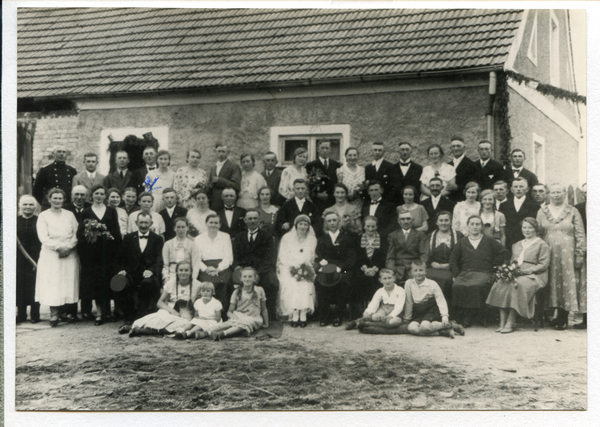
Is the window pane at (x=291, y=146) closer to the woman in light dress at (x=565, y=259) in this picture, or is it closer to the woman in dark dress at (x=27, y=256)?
the woman in light dress at (x=565, y=259)

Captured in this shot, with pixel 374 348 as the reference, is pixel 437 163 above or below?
above

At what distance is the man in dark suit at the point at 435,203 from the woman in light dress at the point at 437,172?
4 centimetres

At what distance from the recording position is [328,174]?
6387mm

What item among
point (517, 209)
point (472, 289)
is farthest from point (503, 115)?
point (472, 289)

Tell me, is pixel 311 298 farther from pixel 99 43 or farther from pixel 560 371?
pixel 99 43

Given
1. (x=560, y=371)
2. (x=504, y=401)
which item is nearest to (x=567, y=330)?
(x=560, y=371)

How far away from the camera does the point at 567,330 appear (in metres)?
6.04

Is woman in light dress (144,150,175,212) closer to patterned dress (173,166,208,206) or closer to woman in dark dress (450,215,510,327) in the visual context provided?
patterned dress (173,166,208,206)

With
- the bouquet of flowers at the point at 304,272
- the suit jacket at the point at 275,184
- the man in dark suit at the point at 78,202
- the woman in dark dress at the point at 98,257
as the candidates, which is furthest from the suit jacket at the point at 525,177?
Answer: the man in dark suit at the point at 78,202

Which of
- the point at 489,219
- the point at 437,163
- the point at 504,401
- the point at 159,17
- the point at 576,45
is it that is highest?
the point at 159,17

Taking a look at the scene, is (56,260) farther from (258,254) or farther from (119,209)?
(258,254)

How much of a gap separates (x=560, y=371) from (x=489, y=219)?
5.04 feet

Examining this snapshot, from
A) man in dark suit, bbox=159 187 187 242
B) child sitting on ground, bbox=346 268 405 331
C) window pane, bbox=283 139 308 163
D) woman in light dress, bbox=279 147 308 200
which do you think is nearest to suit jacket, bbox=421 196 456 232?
child sitting on ground, bbox=346 268 405 331

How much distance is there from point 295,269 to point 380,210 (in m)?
1.01
